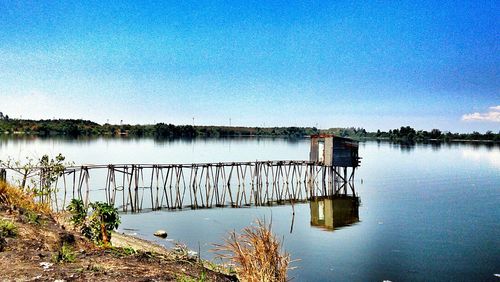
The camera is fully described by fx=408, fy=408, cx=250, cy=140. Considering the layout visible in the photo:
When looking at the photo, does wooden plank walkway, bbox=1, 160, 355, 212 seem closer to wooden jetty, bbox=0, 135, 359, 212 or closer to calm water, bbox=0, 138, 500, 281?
wooden jetty, bbox=0, 135, 359, 212

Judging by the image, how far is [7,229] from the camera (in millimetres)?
7449

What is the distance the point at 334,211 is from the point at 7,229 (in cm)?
2118

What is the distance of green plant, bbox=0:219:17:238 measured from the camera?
7325 mm

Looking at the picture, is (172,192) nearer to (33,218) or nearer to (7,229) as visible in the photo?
(33,218)

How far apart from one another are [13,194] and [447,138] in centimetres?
16479

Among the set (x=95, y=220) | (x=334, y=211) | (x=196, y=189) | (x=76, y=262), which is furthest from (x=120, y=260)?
(x=196, y=189)

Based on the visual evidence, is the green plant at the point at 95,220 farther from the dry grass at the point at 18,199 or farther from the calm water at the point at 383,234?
the calm water at the point at 383,234

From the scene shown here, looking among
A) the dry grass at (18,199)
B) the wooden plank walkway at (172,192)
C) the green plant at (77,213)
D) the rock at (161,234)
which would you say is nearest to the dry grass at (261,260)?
the green plant at (77,213)

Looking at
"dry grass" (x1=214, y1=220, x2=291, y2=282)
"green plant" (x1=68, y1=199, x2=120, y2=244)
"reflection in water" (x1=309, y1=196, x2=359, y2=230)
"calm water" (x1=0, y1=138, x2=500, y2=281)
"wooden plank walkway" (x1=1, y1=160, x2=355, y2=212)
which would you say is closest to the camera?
"dry grass" (x1=214, y1=220, x2=291, y2=282)

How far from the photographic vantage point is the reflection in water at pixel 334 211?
22.3m

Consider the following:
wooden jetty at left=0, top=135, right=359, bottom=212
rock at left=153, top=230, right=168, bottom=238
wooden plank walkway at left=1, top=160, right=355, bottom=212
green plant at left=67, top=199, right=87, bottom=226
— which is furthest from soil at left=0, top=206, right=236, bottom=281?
wooden jetty at left=0, top=135, right=359, bottom=212

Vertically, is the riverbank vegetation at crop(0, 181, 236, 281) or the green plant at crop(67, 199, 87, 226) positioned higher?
the riverbank vegetation at crop(0, 181, 236, 281)

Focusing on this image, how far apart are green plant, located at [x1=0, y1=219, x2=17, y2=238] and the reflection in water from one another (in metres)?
16.0

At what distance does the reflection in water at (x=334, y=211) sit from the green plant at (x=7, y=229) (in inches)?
628
